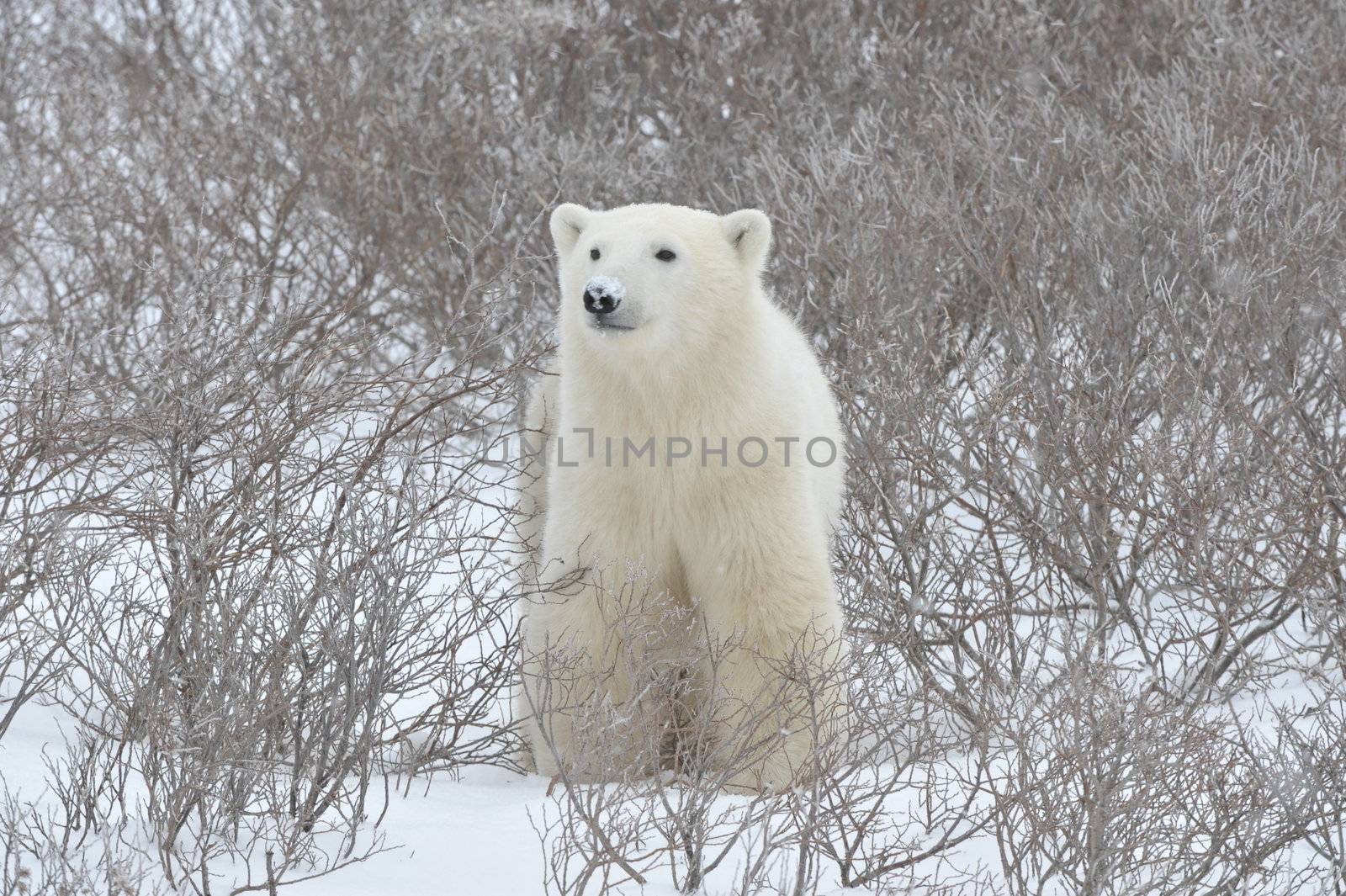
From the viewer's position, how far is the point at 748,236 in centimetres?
307

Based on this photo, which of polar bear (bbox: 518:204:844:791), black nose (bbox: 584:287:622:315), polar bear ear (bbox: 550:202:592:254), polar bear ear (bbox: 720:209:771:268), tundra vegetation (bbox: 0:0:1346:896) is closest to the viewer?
tundra vegetation (bbox: 0:0:1346:896)

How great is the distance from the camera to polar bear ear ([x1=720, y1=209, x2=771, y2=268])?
3.04 metres

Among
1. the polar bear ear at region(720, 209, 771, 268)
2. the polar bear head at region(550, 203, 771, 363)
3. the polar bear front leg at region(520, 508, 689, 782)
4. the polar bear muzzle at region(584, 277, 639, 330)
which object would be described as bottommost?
the polar bear front leg at region(520, 508, 689, 782)

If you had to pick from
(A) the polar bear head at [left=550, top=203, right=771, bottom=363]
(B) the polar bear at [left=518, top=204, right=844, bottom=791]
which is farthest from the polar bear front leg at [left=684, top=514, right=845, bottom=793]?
(A) the polar bear head at [left=550, top=203, right=771, bottom=363]

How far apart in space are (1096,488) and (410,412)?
2725 mm

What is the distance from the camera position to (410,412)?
543 centimetres

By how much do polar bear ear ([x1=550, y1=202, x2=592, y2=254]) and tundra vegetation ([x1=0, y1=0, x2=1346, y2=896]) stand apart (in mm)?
45

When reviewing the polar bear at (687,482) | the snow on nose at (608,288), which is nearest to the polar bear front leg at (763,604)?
the polar bear at (687,482)

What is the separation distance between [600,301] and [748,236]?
443mm

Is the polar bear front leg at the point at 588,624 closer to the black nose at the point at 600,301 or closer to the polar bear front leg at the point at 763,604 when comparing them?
the polar bear front leg at the point at 763,604

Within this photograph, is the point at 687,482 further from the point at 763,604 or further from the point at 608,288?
the point at 608,288

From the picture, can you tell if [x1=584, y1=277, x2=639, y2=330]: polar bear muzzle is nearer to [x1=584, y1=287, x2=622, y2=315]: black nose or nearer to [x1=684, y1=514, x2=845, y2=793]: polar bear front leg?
[x1=584, y1=287, x2=622, y2=315]: black nose

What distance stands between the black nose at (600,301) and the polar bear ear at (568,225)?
41 centimetres

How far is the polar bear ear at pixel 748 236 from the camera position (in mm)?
3043
